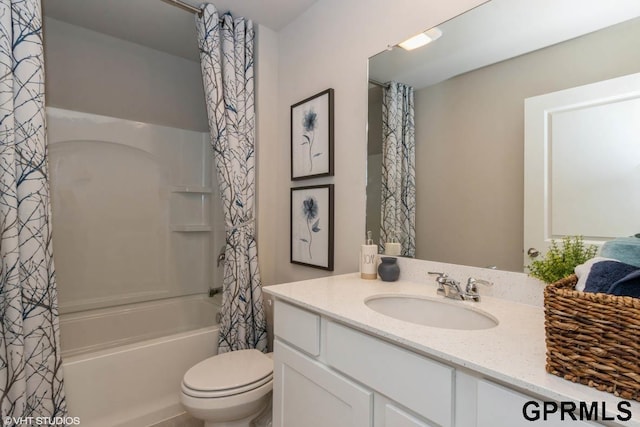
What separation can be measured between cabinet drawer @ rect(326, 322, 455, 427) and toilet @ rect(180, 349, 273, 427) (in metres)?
0.61

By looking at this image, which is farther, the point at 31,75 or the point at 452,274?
the point at 31,75

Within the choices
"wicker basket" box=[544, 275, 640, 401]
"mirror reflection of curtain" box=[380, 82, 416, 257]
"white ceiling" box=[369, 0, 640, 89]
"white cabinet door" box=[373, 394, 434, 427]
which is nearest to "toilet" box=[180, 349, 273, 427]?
"white cabinet door" box=[373, 394, 434, 427]

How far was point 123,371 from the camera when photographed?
5.49 ft

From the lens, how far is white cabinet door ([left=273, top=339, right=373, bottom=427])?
35.4 inches

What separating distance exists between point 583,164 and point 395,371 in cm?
80

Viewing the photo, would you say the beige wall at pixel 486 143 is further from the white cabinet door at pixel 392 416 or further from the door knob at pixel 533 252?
the white cabinet door at pixel 392 416

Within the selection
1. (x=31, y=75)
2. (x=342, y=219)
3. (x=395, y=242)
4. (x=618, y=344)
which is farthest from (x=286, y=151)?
(x=618, y=344)

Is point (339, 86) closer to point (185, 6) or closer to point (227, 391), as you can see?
point (185, 6)

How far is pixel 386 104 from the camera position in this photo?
4.92 ft

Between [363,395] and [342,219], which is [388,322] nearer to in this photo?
[363,395]

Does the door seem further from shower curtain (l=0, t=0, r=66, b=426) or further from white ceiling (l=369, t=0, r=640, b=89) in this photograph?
shower curtain (l=0, t=0, r=66, b=426)

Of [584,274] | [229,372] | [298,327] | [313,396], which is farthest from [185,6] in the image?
[584,274]

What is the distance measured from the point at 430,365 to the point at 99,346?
7.86 ft

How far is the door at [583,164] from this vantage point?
0.85 meters
